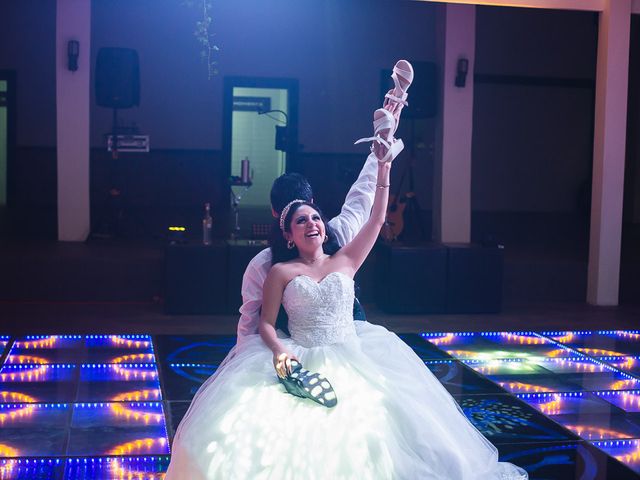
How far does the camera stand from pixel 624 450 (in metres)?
4.11

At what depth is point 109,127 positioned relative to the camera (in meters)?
12.2

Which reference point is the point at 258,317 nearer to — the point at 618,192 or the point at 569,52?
the point at 618,192

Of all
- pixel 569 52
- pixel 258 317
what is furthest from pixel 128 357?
pixel 569 52

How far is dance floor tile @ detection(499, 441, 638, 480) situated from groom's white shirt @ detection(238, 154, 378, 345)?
1177 mm

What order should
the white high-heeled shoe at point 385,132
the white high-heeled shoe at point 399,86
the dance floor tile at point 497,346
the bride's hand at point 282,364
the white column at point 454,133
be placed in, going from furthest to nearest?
the white column at point 454,133, the dance floor tile at point 497,346, the white high-heeled shoe at point 399,86, the white high-heeled shoe at point 385,132, the bride's hand at point 282,364

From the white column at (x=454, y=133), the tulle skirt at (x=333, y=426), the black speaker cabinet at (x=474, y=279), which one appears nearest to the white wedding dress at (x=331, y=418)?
the tulle skirt at (x=333, y=426)

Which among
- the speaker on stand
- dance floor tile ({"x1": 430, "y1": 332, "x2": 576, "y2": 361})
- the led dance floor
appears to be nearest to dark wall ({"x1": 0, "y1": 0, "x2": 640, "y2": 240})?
the speaker on stand

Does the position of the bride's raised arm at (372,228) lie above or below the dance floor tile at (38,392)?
above

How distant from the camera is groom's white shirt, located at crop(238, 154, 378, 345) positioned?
347 centimetres

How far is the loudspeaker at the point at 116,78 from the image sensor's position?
9688 mm

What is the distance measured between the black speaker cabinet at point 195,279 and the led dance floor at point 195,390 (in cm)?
97

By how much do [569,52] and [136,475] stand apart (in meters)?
11.0

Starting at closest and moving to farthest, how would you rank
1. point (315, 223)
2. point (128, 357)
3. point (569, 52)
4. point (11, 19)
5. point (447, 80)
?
point (315, 223) → point (128, 357) → point (447, 80) → point (11, 19) → point (569, 52)

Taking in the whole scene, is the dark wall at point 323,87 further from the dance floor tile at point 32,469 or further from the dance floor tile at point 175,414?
the dance floor tile at point 32,469
